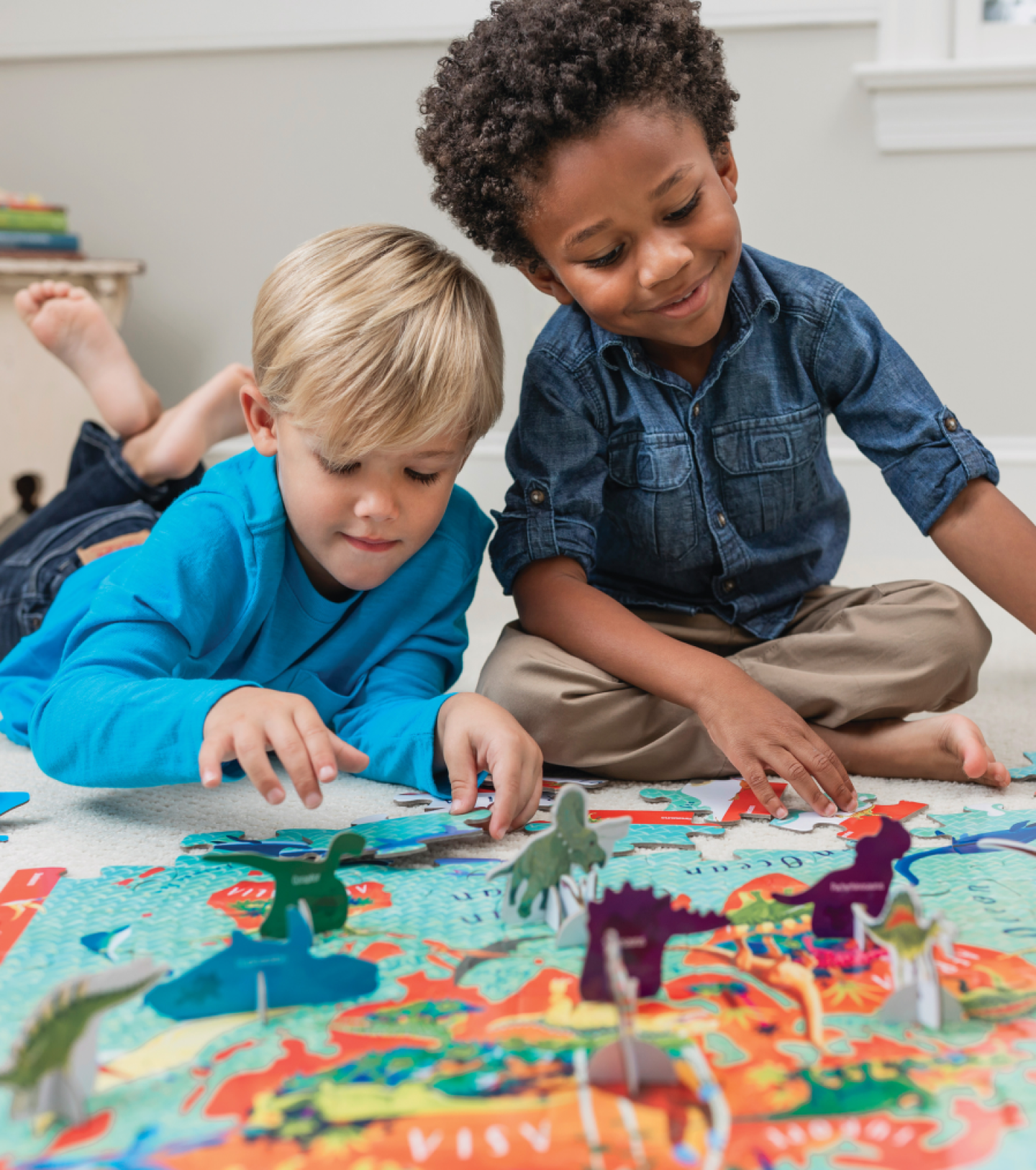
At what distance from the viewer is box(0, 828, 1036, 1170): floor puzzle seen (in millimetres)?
483

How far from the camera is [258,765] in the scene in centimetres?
73

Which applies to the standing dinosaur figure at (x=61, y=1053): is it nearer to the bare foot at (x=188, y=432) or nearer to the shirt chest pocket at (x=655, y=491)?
the shirt chest pocket at (x=655, y=491)

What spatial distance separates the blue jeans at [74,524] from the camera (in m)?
1.27

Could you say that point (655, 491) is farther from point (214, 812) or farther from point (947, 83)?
point (947, 83)

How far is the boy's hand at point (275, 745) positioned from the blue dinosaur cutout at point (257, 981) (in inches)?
4.8

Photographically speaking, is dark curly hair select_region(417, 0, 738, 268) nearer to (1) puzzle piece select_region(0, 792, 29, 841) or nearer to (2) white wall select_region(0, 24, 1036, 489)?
(1) puzzle piece select_region(0, 792, 29, 841)

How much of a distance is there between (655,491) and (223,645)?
1.27ft

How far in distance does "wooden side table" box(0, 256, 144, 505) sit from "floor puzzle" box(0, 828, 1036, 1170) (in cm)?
127

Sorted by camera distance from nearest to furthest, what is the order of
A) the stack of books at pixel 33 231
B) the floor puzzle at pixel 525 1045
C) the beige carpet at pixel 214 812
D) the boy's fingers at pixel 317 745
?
the floor puzzle at pixel 525 1045 → the boy's fingers at pixel 317 745 → the beige carpet at pixel 214 812 → the stack of books at pixel 33 231

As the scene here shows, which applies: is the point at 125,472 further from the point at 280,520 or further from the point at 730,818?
the point at 730,818

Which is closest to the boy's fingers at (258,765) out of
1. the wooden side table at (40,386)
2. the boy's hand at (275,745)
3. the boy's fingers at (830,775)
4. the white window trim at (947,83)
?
the boy's hand at (275,745)

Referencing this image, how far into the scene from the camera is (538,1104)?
51 centimetres

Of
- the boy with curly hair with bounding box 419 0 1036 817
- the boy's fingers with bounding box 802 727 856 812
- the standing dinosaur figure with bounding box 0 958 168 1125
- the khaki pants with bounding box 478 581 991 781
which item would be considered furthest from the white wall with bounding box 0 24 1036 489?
the standing dinosaur figure with bounding box 0 958 168 1125

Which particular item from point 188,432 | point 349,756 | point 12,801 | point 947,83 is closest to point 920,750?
point 349,756
